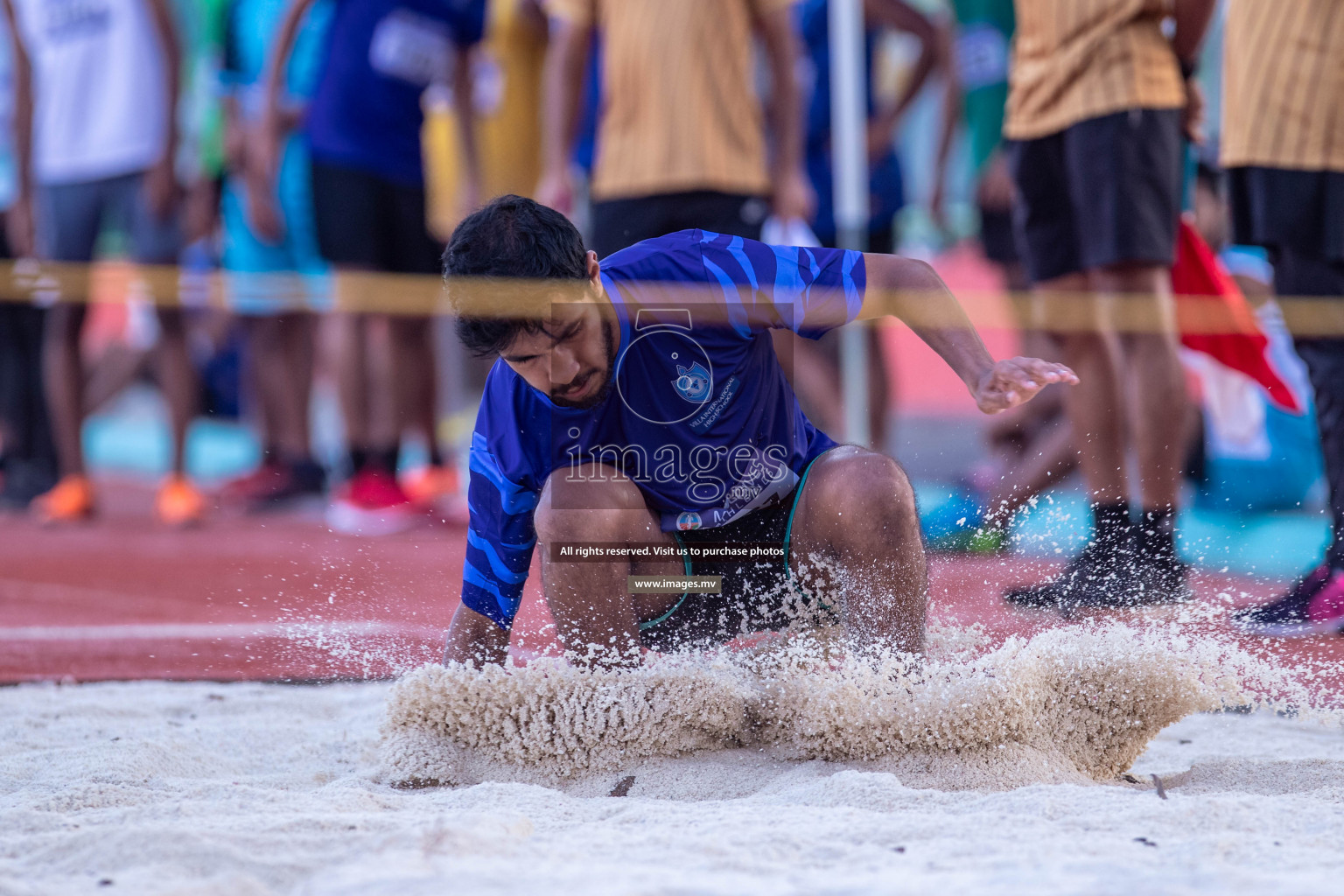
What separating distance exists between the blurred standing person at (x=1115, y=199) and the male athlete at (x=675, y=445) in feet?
3.15

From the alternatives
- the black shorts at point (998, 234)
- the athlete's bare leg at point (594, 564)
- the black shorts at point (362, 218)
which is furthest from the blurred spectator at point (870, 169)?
the athlete's bare leg at point (594, 564)

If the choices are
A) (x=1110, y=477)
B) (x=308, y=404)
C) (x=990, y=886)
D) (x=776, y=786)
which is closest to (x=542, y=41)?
(x=308, y=404)

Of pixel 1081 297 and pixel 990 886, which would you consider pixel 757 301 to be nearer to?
pixel 990 886

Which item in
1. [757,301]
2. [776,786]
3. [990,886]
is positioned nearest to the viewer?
[990,886]

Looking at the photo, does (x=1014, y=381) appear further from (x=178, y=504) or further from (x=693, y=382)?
(x=178, y=504)

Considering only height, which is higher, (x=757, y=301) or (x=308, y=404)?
(x=757, y=301)

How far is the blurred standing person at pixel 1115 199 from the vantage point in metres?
2.79

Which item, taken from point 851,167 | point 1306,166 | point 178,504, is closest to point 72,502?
point 178,504

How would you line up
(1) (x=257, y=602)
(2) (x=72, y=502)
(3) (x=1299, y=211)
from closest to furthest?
(1) (x=257, y=602) → (3) (x=1299, y=211) → (2) (x=72, y=502)

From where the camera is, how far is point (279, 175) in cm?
531

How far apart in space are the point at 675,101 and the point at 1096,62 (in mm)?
Answer: 1085

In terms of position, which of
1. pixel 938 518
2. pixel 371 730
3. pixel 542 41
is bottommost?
pixel 371 730

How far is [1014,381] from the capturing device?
173 cm

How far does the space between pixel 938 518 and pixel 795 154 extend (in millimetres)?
1877
